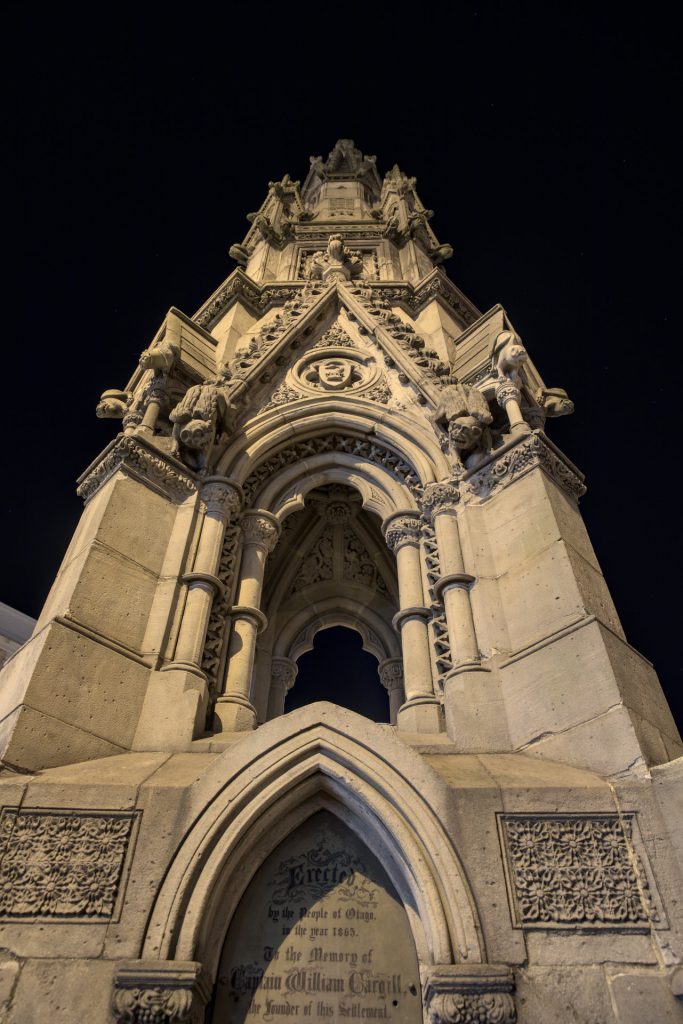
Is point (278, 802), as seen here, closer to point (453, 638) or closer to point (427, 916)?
point (427, 916)

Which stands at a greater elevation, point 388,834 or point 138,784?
point 138,784

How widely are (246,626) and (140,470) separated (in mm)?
2077

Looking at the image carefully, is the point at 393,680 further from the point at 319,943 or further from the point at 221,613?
the point at 319,943

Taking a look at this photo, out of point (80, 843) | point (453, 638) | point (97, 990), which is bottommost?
point (97, 990)

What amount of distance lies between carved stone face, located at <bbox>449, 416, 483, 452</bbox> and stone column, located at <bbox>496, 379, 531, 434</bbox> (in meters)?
0.39

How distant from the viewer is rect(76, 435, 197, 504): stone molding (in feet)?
23.6

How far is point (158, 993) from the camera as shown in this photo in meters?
3.65

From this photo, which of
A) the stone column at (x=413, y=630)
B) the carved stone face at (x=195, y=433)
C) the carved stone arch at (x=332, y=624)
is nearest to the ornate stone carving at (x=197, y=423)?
the carved stone face at (x=195, y=433)

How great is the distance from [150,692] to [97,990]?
239 cm

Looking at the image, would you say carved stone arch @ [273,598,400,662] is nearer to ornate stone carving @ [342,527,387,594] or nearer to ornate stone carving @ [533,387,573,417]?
ornate stone carving @ [342,527,387,594]

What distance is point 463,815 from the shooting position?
4285mm

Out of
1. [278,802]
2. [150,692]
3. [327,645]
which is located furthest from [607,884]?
[327,645]

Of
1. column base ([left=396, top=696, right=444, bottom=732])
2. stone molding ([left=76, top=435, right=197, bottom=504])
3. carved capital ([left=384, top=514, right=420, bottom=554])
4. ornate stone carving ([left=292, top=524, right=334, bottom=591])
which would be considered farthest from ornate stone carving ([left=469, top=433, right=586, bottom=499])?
ornate stone carving ([left=292, top=524, right=334, bottom=591])

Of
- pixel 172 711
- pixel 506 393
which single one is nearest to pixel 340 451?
pixel 506 393
